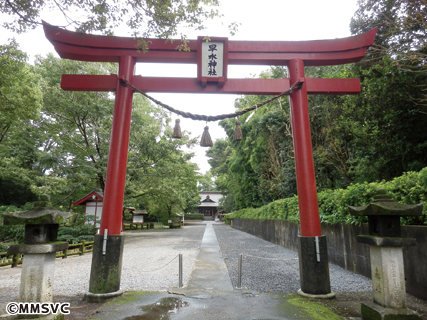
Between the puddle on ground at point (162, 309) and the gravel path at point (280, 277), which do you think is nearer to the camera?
the puddle on ground at point (162, 309)

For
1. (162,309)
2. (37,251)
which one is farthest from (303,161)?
(37,251)

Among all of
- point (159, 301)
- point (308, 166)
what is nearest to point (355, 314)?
point (308, 166)

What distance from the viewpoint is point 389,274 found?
138 inches

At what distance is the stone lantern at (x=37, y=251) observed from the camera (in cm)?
353

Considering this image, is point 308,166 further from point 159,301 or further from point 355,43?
point 159,301

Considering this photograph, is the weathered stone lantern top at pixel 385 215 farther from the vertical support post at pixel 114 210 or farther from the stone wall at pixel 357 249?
the vertical support post at pixel 114 210

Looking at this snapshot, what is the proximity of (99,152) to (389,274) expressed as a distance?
45.7 feet

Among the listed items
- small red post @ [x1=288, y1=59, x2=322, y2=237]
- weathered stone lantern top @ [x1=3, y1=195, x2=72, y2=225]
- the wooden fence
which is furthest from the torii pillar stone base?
the wooden fence

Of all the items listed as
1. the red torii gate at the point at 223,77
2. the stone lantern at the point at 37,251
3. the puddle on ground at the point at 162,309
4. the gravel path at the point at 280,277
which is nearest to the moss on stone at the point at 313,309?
the gravel path at the point at 280,277

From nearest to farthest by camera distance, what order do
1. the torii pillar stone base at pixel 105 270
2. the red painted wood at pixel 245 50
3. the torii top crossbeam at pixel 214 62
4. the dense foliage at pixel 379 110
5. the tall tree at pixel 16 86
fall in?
the torii pillar stone base at pixel 105 270, the torii top crossbeam at pixel 214 62, the red painted wood at pixel 245 50, the dense foliage at pixel 379 110, the tall tree at pixel 16 86

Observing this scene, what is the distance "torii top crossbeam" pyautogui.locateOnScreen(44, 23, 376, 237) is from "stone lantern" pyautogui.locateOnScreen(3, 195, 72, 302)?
5.91 feet

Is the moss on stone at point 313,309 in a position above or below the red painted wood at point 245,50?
below

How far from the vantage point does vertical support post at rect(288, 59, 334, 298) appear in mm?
4562

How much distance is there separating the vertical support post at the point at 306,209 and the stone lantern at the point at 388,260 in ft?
3.12
